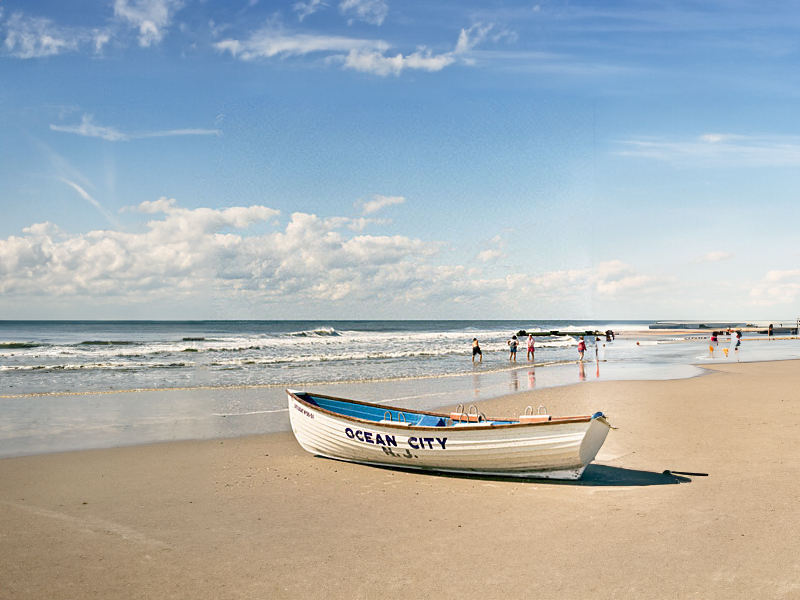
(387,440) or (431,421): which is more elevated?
(431,421)

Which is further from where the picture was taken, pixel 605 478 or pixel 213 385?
pixel 213 385

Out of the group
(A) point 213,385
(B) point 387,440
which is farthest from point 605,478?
(A) point 213,385

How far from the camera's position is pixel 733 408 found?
52.1ft

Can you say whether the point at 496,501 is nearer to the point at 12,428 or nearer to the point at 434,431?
the point at 434,431

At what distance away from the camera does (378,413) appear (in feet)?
39.6

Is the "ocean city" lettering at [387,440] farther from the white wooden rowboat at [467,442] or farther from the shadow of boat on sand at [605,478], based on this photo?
the shadow of boat on sand at [605,478]

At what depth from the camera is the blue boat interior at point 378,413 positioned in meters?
11.0

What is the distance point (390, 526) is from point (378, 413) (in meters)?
4.67

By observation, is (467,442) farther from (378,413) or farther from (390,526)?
(378,413)

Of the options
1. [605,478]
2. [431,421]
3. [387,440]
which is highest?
[431,421]

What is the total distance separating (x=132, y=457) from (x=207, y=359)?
25.7 metres

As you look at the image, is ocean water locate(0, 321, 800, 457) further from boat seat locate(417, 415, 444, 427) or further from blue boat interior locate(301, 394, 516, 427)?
boat seat locate(417, 415, 444, 427)

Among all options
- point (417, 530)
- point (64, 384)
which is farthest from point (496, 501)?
point (64, 384)

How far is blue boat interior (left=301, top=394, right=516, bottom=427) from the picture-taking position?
36.2 ft
